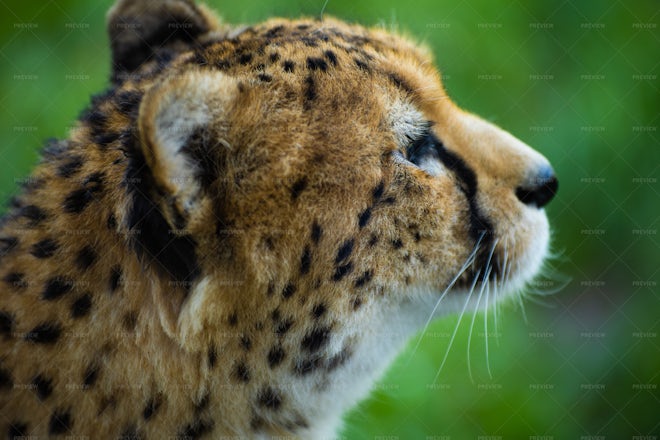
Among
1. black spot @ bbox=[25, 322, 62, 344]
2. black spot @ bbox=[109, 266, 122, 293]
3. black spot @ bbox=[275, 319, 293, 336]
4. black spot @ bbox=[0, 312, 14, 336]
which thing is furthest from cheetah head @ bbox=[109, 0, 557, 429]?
black spot @ bbox=[0, 312, 14, 336]

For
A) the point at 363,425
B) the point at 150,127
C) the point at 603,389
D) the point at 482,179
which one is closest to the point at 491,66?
the point at 603,389

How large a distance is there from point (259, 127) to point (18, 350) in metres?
1.03

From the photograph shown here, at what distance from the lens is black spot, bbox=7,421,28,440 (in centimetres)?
231

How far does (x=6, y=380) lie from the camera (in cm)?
233

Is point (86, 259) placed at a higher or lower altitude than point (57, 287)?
higher

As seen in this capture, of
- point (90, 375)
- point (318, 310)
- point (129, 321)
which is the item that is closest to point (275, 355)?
point (318, 310)

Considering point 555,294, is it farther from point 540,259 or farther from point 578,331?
point 540,259

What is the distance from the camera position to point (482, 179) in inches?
105

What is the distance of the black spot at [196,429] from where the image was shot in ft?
7.84

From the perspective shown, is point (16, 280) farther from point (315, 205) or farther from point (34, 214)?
point (315, 205)

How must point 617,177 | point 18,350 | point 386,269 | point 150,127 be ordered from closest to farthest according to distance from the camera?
1. point 150,127
2. point 18,350
3. point 386,269
4. point 617,177

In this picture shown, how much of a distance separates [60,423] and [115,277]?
0.48 metres

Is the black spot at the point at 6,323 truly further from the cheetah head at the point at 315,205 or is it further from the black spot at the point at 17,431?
the cheetah head at the point at 315,205

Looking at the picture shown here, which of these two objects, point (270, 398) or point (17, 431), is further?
point (270, 398)
